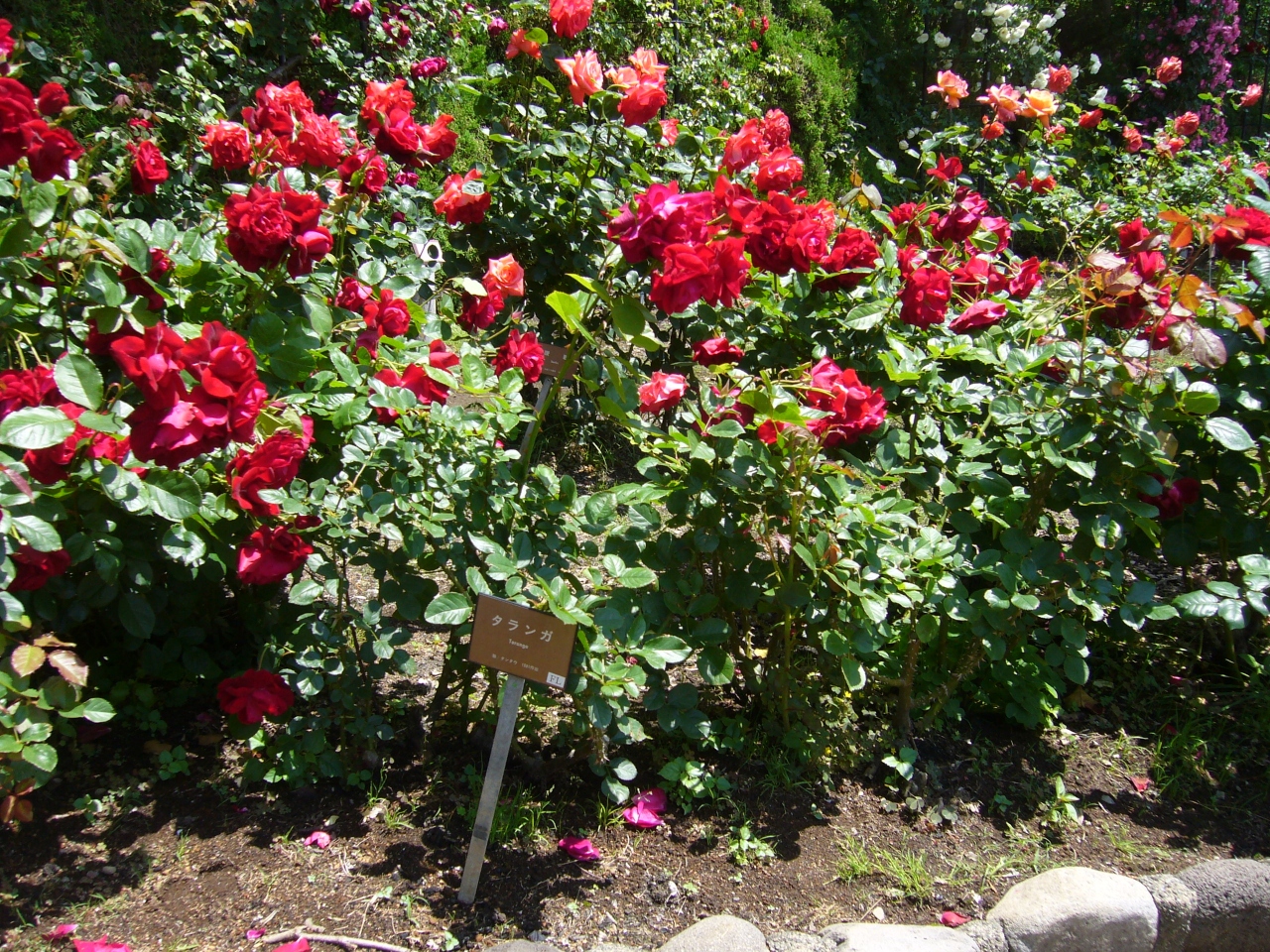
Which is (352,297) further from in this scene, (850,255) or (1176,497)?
(1176,497)

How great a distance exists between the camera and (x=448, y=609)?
1.74 meters

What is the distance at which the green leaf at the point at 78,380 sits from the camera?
1477 millimetres

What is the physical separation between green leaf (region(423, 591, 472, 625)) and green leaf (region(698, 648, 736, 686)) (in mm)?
501

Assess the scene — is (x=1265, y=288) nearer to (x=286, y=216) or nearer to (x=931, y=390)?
(x=931, y=390)

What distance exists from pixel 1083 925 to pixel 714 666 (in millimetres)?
884

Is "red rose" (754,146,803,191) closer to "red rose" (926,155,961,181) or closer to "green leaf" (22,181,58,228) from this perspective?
"red rose" (926,155,961,181)

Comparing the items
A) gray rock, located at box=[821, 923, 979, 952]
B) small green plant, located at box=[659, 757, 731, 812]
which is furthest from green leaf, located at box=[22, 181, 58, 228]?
gray rock, located at box=[821, 923, 979, 952]

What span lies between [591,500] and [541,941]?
80cm

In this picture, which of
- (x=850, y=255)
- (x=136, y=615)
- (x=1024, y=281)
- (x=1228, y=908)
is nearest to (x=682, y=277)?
(x=850, y=255)

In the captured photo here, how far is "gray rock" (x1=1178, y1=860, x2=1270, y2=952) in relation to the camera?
2.08 meters

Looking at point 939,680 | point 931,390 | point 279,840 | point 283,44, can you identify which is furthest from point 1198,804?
point 283,44

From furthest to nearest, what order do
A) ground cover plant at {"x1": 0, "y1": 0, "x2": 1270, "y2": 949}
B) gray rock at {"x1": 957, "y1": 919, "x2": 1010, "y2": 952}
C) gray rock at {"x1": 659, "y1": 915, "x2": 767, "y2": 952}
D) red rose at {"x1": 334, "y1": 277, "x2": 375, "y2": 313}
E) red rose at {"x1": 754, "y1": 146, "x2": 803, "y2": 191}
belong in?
red rose at {"x1": 754, "y1": 146, "x2": 803, "y2": 191}
red rose at {"x1": 334, "y1": 277, "x2": 375, "y2": 313}
gray rock at {"x1": 957, "y1": 919, "x2": 1010, "y2": 952}
gray rock at {"x1": 659, "y1": 915, "x2": 767, "y2": 952}
ground cover plant at {"x1": 0, "y1": 0, "x2": 1270, "y2": 949}

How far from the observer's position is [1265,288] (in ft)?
7.20

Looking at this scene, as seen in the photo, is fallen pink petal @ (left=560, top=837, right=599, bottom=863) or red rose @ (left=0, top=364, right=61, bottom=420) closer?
red rose @ (left=0, top=364, right=61, bottom=420)
